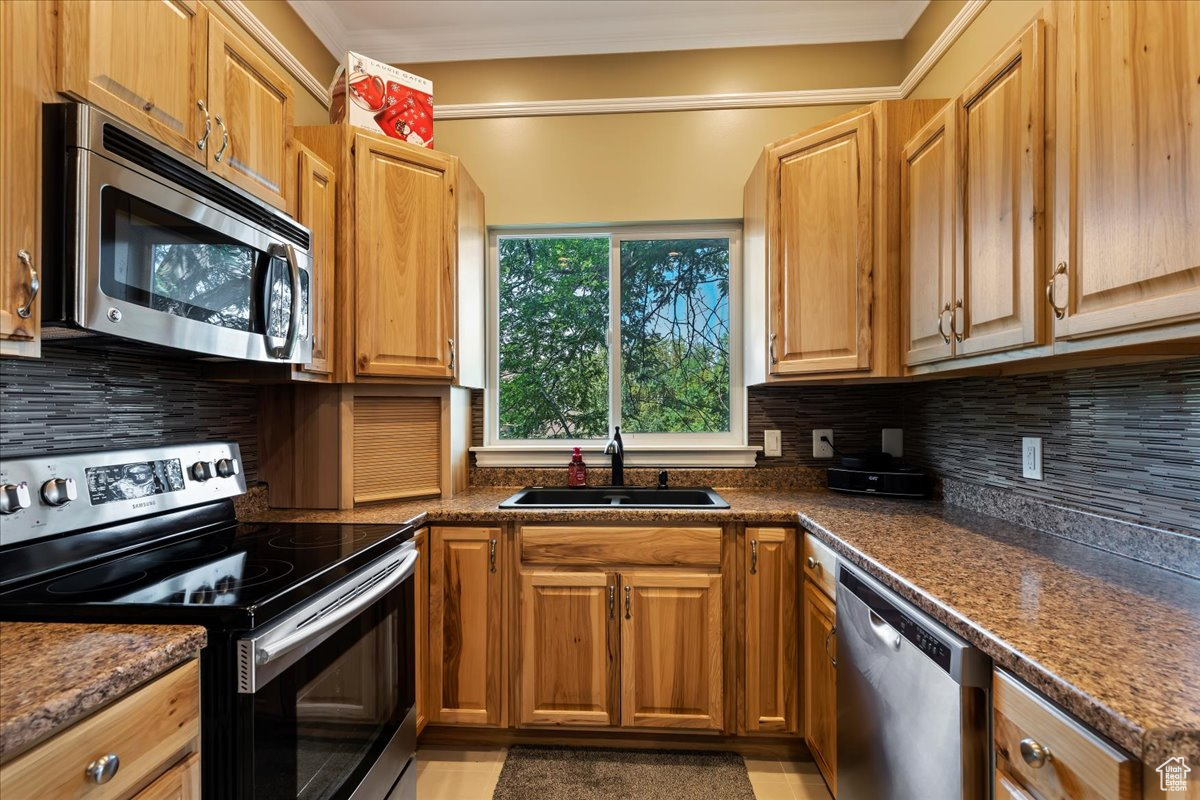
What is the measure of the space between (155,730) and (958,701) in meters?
1.26

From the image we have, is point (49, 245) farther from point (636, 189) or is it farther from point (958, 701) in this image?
point (636, 189)

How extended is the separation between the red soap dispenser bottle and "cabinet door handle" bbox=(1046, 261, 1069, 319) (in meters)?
1.71

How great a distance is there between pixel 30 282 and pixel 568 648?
1687 mm

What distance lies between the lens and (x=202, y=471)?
5.17ft

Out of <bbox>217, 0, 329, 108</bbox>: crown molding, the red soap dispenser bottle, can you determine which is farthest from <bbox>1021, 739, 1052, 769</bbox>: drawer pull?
<bbox>217, 0, 329, 108</bbox>: crown molding

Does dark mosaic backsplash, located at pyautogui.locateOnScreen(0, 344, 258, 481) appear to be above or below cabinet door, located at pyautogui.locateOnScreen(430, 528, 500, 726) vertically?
above

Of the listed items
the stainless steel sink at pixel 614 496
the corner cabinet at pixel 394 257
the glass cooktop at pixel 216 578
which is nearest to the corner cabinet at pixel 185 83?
the corner cabinet at pixel 394 257

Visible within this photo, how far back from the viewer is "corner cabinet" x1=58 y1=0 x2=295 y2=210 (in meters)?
1.06

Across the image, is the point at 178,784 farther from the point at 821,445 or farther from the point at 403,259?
the point at 821,445

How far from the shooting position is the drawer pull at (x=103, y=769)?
727 mm

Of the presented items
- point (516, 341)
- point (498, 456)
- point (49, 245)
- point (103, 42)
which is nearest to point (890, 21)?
point (516, 341)

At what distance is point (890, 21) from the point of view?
7.88 feet

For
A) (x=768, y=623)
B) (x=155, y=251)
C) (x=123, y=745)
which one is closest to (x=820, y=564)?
(x=768, y=623)

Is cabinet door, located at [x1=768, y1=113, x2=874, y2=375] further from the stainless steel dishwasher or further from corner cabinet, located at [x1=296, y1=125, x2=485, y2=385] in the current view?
corner cabinet, located at [x1=296, y1=125, x2=485, y2=385]
